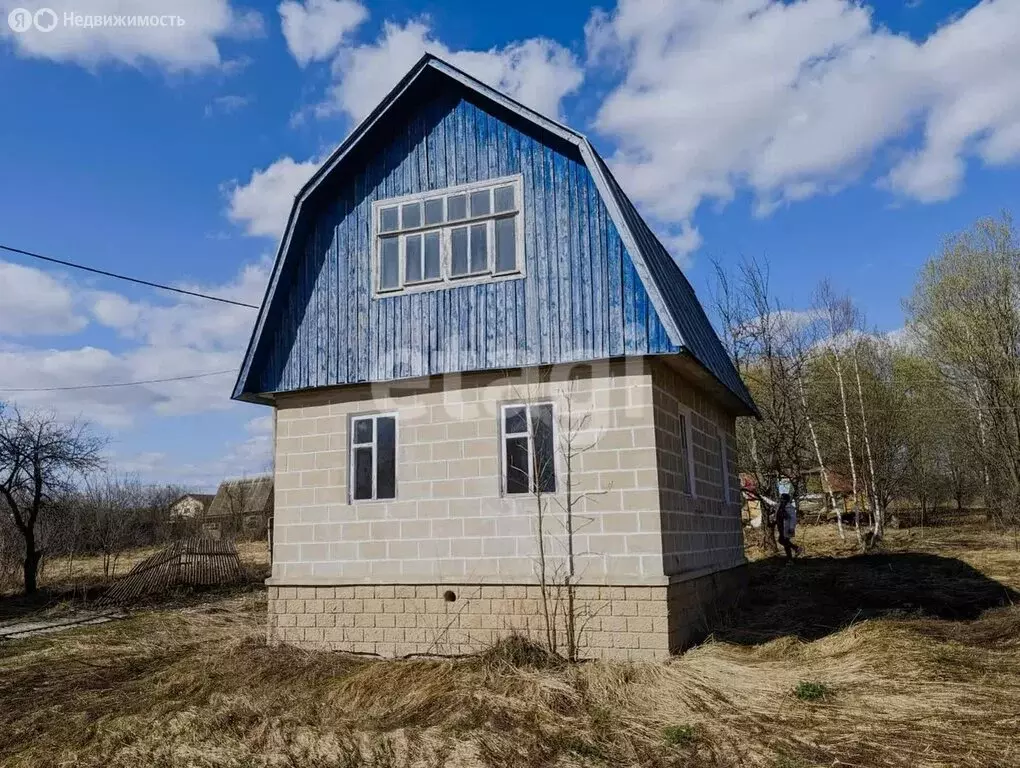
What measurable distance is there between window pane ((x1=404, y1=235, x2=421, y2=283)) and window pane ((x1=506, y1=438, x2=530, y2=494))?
251cm

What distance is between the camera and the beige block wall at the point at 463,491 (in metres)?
8.76

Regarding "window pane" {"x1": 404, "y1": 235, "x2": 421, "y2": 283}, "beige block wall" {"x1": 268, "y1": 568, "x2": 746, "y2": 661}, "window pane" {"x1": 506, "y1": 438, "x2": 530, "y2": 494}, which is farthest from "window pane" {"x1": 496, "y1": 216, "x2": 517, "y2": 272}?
"beige block wall" {"x1": 268, "y1": 568, "x2": 746, "y2": 661}

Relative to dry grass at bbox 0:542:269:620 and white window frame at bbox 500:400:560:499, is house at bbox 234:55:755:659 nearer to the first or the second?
white window frame at bbox 500:400:560:499

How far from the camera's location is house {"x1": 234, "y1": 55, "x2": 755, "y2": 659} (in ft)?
29.0

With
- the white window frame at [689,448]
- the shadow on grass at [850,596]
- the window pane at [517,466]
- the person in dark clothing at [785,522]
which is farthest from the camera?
the person in dark clothing at [785,522]

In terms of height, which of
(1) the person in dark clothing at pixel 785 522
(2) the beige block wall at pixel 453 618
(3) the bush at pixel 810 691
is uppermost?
(1) the person in dark clothing at pixel 785 522

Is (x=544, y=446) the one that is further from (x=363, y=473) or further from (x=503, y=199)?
(x=503, y=199)

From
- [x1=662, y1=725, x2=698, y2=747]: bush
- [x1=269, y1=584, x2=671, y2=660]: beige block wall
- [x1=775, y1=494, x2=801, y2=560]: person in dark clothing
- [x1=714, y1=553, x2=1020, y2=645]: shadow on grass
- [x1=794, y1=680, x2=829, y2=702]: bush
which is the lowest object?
[x1=662, y1=725, x2=698, y2=747]: bush

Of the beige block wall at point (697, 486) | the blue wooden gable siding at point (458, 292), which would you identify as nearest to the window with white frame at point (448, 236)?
the blue wooden gable siding at point (458, 292)

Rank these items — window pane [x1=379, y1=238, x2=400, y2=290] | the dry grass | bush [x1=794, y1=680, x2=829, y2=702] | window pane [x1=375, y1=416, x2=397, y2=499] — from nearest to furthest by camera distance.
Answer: bush [x1=794, y1=680, x2=829, y2=702] → window pane [x1=375, y1=416, x2=397, y2=499] → window pane [x1=379, y1=238, x2=400, y2=290] → the dry grass

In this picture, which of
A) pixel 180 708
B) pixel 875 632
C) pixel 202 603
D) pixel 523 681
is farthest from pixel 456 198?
pixel 202 603

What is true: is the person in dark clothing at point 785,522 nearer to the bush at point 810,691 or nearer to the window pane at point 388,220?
Result: the bush at point 810,691

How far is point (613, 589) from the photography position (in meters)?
8.61

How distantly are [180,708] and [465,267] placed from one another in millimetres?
5767
